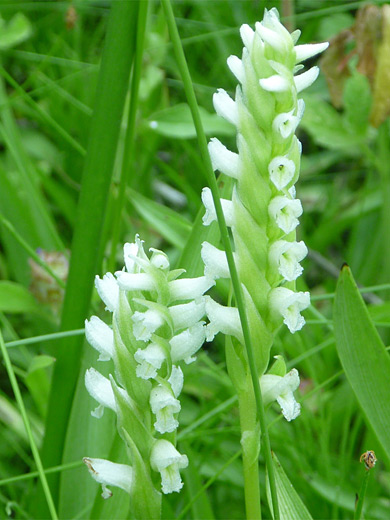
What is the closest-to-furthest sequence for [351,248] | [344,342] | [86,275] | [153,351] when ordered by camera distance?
[153,351] < [344,342] < [86,275] < [351,248]


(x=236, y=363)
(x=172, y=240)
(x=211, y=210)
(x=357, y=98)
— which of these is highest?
(x=357, y=98)

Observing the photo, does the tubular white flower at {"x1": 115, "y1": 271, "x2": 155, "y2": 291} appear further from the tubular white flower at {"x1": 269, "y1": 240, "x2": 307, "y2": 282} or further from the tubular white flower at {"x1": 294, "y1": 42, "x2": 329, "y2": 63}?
the tubular white flower at {"x1": 294, "y1": 42, "x2": 329, "y2": 63}

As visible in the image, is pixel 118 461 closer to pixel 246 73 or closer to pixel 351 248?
pixel 246 73

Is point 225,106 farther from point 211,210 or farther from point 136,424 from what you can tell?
point 136,424

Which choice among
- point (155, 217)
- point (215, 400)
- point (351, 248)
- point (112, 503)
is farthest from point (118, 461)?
point (351, 248)

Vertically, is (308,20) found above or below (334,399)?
above

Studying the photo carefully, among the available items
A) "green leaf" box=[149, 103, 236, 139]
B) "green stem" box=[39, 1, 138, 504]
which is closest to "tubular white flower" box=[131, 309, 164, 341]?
"green stem" box=[39, 1, 138, 504]

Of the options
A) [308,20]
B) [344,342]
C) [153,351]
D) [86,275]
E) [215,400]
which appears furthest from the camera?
[308,20]

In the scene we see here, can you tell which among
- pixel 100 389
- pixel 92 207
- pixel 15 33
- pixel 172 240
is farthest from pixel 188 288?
pixel 15 33
